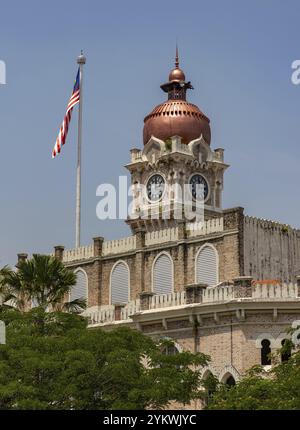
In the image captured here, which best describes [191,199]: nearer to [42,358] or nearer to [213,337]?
[213,337]

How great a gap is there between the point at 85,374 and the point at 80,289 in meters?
23.2

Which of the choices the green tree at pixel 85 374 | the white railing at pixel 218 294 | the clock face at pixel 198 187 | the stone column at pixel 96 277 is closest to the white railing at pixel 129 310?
the white railing at pixel 218 294

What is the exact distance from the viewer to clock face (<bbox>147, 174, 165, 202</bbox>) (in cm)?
7656

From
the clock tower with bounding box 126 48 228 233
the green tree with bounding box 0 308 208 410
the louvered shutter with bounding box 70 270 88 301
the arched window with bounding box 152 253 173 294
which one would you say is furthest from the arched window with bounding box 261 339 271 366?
the clock tower with bounding box 126 48 228 233

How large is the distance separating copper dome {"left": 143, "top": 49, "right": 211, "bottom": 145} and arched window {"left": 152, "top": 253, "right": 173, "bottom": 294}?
73.0ft

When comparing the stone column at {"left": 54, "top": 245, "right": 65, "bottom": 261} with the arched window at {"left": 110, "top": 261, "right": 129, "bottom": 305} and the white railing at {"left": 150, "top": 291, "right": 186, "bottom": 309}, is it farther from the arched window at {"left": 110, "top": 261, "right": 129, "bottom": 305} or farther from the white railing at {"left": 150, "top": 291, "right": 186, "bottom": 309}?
the white railing at {"left": 150, "top": 291, "right": 186, "bottom": 309}

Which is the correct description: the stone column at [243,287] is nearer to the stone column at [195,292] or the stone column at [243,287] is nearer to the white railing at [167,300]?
the stone column at [195,292]

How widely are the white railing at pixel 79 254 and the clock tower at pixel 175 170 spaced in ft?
40.3

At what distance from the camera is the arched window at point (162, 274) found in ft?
189

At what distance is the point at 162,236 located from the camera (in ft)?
192

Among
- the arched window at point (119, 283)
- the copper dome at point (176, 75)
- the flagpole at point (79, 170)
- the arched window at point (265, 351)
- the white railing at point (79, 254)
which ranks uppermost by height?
the copper dome at point (176, 75)

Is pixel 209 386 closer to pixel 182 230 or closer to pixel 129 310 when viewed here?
pixel 129 310

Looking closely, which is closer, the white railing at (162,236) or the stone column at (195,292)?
the stone column at (195,292)

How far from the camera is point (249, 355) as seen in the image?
46969mm
